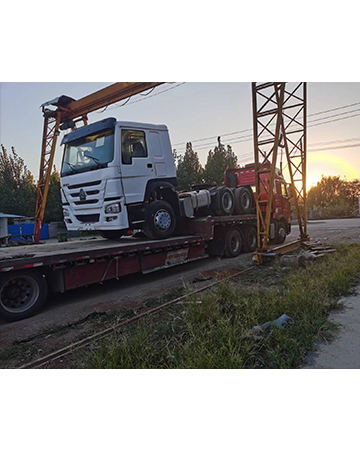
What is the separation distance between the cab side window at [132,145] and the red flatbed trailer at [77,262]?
5.40 feet

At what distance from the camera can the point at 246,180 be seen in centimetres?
1082

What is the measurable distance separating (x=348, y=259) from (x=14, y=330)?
20.1 ft

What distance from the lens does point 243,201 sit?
9.79m

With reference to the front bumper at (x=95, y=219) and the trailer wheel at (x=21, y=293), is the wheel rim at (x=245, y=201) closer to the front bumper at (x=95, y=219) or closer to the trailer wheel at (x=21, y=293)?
the front bumper at (x=95, y=219)

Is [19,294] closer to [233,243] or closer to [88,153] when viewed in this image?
[88,153]

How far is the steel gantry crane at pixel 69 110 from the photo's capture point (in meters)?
8.78

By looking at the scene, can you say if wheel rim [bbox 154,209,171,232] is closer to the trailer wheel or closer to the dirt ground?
the dirt ground

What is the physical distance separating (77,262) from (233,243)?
16.7 feet

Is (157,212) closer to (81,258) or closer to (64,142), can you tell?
(81,258)

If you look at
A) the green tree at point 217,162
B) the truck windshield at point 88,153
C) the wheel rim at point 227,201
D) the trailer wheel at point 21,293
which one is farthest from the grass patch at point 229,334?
the green tree at point 217,162

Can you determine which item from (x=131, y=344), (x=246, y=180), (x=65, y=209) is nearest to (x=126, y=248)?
(x=65, y=209)

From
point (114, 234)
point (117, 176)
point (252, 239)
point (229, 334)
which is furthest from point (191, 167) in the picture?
point (229, 334)

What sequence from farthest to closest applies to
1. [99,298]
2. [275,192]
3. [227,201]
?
1. [275,192]
2. [227,201]
3. [99,298]

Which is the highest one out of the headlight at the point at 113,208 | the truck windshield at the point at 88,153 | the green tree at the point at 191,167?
the green tree at the point at 191,167
